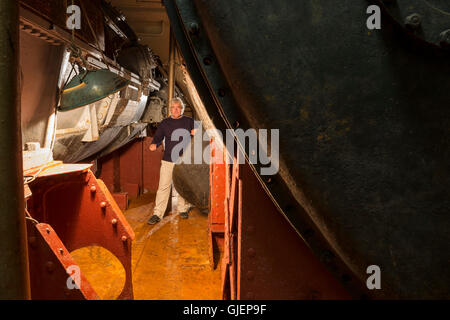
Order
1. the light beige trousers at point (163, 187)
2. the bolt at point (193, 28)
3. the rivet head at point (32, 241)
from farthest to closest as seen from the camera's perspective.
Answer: the light beige trousers at point (163, 187)
the rivet head at point (32, 241)
the bolt at point (193, 28)

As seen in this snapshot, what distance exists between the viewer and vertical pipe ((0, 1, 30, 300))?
3.04ft

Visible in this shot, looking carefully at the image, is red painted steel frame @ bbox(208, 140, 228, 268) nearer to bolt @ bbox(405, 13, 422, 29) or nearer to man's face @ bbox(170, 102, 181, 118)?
man's face @ bbox(170, 102, 181, 118)

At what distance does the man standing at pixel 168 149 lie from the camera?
5.82 meters

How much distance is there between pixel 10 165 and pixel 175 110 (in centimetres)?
498

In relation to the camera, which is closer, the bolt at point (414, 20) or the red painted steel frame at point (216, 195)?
the bolt at point (414, 20)

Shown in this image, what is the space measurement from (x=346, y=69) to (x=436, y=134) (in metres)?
0.37

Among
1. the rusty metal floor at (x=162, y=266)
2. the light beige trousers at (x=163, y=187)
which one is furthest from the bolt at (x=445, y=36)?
the light beige trousers at (x=163, y=187)

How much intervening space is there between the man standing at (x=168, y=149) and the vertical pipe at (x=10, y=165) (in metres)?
4.73

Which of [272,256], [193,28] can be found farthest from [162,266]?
[193,28]

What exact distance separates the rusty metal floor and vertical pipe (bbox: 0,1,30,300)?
2.76m

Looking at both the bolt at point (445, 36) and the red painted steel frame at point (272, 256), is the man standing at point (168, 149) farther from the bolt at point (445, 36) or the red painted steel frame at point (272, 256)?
the bolt at point (445, 36)

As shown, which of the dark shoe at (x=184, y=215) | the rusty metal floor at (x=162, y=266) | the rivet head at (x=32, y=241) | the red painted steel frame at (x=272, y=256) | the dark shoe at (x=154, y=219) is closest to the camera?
the red painted steel frame at (x=272, y=256)

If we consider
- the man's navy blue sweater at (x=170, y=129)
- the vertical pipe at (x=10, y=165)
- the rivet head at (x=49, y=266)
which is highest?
the man's navy blue sweater at (x=170, y=129)

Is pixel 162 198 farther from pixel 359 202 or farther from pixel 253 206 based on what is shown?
pixel 359 202
